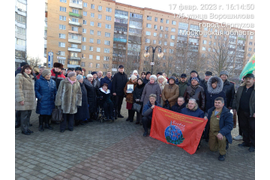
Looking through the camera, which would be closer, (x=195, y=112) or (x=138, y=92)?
(x=195, y=112)

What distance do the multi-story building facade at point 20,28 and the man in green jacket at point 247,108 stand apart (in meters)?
49.8

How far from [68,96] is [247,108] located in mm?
5941

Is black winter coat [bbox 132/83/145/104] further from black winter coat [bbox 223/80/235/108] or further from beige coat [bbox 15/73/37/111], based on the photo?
beige coat [bbox 15/73/37/111]

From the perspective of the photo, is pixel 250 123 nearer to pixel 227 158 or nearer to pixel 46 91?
pixel 227 158

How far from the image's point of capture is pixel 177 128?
5.39 m

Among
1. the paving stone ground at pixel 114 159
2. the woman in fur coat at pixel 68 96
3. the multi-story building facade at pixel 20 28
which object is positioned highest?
the multi-story building facade at pixel 20 28

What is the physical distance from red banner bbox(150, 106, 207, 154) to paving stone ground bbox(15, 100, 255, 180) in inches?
8.8

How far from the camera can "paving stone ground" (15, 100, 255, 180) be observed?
3.63 m

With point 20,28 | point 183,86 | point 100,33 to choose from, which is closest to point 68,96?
point 183,86

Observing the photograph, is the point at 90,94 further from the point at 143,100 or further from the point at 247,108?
the point at 247,108

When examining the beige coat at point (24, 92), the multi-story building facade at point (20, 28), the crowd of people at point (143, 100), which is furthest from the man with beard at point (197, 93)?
the multi-story building facade at point (20, 28)

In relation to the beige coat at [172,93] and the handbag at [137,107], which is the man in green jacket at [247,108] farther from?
the handbag at [137,107]

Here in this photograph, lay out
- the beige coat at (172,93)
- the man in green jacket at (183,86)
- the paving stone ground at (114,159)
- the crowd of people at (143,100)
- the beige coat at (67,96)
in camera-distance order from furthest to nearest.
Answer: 1. the man in green jacket at (183,86)
2. the beige coat at (172,93)
3. the beige coat at (67,96)
4. the crowd of people at (143,100)
5. the paving stone ground at (114,159)

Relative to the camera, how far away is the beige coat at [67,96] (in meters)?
5.98
